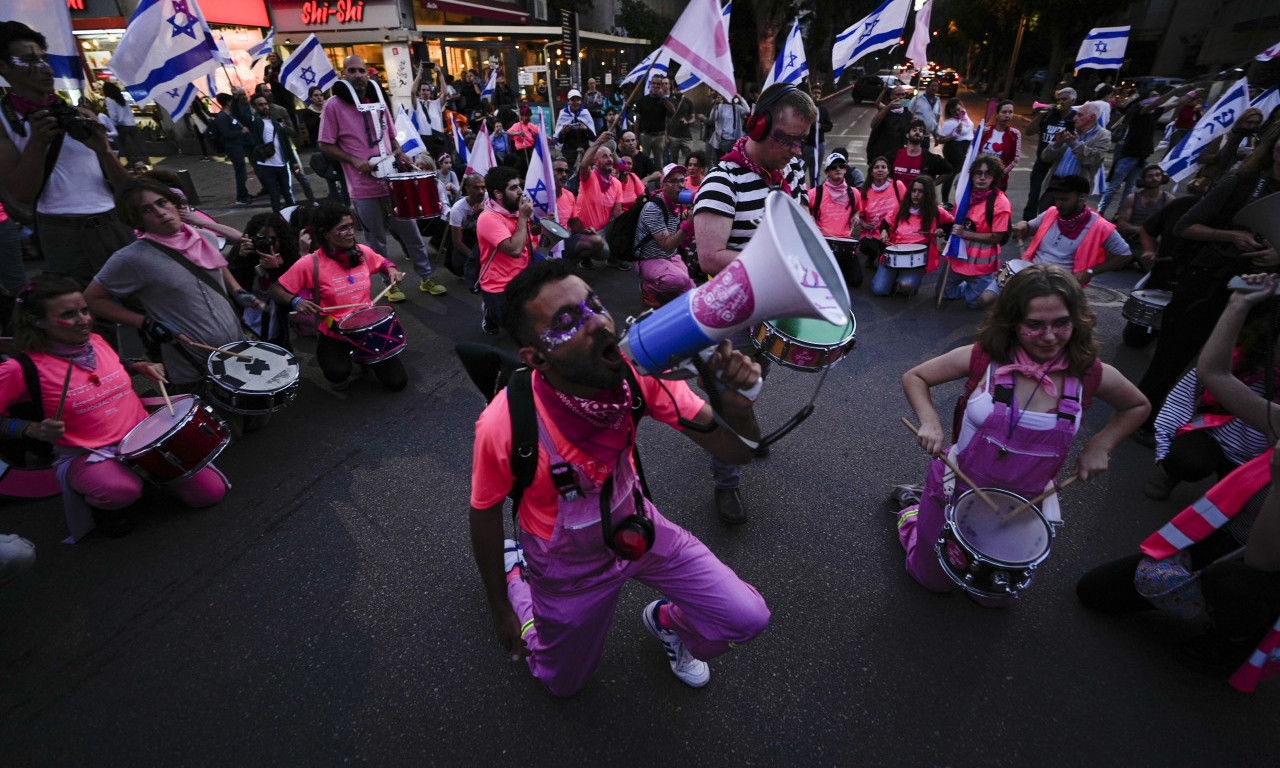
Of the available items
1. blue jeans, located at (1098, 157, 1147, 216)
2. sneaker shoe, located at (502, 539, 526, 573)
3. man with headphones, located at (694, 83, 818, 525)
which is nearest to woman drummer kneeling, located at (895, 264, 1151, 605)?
man with headphones, located at (694, 83, 818, 525)

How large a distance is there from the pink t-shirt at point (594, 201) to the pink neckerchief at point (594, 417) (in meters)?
6.17

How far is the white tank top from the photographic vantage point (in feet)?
14.1

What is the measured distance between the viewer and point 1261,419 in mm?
2480

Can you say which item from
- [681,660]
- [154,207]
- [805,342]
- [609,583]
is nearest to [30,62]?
[154,207]

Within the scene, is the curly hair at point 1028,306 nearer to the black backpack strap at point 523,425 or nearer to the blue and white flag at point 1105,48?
the black backpack strap at point 523,425

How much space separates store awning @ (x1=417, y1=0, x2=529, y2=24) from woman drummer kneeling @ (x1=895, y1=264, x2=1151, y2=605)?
23411mm

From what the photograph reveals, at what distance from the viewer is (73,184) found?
4391 millimetres

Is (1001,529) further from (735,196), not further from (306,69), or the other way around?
(306,69)

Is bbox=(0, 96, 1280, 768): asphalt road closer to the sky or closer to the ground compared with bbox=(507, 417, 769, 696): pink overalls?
closer to the ground

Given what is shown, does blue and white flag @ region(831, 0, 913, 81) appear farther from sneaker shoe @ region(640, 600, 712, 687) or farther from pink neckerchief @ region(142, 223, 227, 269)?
sneaker shoe @ region(640, 600, 712, 687)

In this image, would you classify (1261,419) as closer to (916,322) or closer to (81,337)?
(916,322)

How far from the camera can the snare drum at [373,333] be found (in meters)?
4.64

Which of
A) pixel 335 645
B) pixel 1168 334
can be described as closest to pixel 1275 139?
pixel 1168 334

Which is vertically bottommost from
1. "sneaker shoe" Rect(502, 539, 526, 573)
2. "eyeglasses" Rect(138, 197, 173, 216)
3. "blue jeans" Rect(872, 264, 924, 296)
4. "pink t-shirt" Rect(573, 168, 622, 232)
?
"sneaker shoe" Rect(502, 539, 526, 573)
